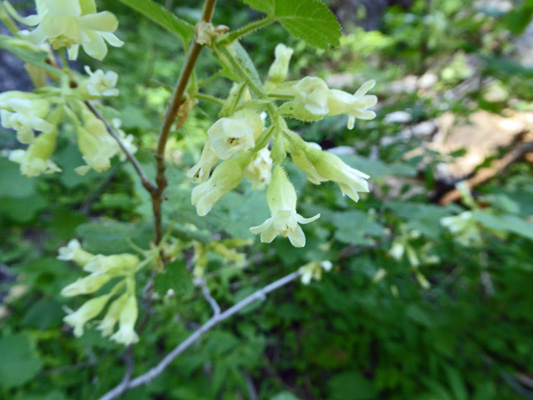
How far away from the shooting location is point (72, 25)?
23.1 inches

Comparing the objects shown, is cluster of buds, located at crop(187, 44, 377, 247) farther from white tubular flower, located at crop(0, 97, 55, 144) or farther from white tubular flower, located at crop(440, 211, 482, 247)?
white tubular flower, located at crop(440, 211, 482, 247)

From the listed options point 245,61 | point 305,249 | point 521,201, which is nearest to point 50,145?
point 245,61

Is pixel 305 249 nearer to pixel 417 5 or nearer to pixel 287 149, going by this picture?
pixel 287 149

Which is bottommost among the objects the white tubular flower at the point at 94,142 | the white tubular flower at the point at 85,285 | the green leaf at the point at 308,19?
the white tubular flower at the point at 85,285

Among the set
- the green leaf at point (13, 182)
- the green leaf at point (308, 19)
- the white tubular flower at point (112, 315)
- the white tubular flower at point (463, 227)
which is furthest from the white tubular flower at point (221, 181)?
the white tubular flower at point (463, 227)

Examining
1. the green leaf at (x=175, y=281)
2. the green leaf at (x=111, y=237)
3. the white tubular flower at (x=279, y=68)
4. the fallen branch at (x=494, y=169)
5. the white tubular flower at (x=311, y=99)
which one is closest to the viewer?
the white tubular flower at (x=311, y=99)

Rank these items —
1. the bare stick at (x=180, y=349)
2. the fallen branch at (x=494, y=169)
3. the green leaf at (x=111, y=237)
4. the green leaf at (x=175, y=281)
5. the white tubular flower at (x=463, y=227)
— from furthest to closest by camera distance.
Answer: the fallen branch at (x=494, y=169) → the white tubular flower at (x=463, y=227) → the bare stick at (x=180, y=349) → the green leaf at (x=111, y=237) → the green leaf at (x=175, y=281)

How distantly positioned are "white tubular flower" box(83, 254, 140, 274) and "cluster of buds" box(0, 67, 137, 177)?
0.25 metres

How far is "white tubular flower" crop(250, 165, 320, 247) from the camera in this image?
0.56 m

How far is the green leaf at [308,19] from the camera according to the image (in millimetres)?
512

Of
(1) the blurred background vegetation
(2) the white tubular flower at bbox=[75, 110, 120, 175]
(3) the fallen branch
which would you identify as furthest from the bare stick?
(3) the fallen branch

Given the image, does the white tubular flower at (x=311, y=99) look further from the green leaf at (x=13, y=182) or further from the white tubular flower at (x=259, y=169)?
the green leaf at (x=13, y=182)

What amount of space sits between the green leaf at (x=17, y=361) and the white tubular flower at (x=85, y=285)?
1.42m

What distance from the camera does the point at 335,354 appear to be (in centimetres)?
230
